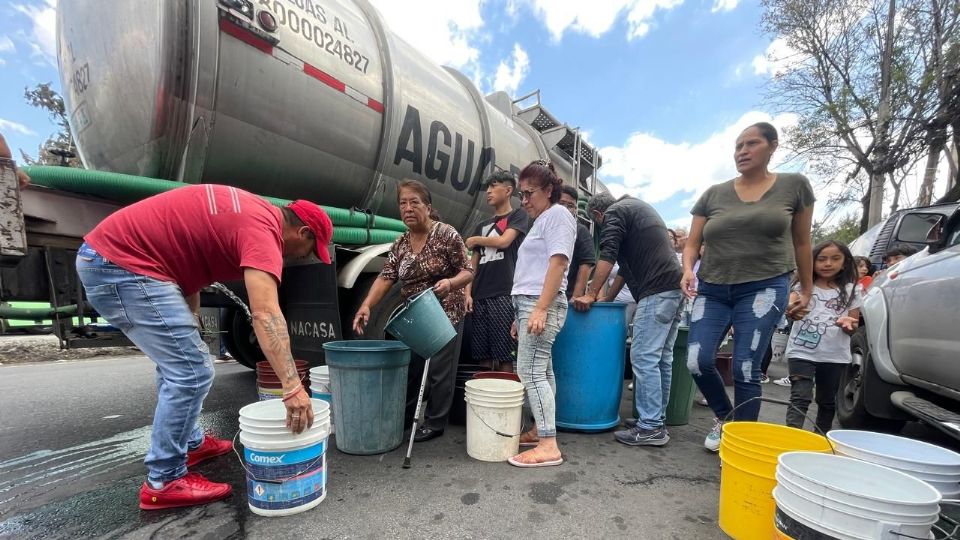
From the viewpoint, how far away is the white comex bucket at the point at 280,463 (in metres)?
1.76

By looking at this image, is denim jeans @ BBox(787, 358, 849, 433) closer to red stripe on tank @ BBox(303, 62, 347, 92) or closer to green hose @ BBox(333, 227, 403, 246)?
green hose @ BBox(333, 227, 403, 246)

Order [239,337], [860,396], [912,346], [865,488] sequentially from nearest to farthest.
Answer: [865,488] → [912,346] → [860,396] → [239,337]

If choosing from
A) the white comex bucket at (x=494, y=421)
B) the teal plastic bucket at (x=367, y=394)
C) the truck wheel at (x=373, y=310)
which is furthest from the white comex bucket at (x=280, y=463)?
the truck wheel at (x=373, y=310)

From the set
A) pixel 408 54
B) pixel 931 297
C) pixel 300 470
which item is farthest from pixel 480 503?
pixel 408 54

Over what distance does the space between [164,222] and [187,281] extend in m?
0.30

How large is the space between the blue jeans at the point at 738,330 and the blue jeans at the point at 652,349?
188 millimetres

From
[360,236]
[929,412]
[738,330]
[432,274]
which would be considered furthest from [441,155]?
[929,412]

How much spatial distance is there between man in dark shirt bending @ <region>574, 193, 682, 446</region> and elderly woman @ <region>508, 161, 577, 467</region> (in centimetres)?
44

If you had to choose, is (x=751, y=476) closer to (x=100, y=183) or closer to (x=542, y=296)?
(x=542, y=296)

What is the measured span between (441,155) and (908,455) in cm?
349

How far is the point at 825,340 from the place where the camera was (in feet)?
8.71

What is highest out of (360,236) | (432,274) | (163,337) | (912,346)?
(360,236)

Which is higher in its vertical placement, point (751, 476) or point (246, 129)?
point (246, 129)

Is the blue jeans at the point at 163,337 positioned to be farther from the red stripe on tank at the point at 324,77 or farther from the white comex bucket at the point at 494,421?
the red stripe on tank at the point at 324,77
